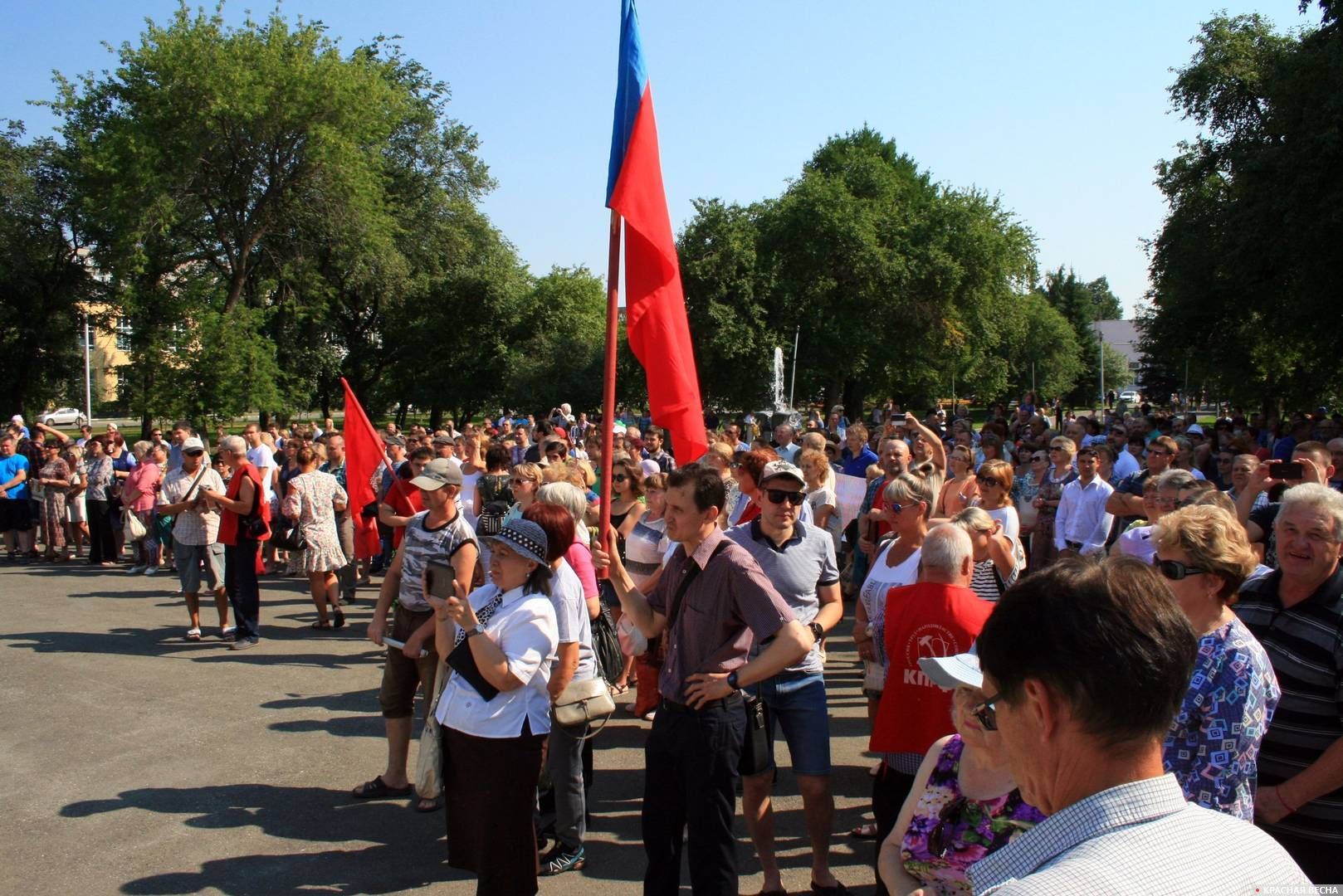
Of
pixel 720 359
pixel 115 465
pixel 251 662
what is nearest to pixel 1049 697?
pixel 251 662

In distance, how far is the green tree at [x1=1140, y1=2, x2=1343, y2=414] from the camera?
1692cm

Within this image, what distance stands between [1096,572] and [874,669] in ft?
13.2

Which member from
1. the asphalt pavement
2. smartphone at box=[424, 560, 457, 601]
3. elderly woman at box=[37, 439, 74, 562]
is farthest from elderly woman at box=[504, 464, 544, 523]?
elderly woman at box=[37, 439, 74, 562]

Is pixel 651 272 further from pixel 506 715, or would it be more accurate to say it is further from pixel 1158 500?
pixel 1158 500

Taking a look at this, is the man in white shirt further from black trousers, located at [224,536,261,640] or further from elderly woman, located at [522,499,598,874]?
black trousers, located at [224,536,261,640]

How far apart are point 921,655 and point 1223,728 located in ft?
4.25

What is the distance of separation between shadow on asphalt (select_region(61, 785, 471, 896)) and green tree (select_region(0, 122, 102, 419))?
37046 millimetres

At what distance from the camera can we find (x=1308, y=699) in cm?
334

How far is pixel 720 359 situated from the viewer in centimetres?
3862

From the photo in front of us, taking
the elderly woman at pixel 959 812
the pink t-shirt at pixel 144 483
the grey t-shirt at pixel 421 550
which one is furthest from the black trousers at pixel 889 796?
the pink t-shirt at pixel 144 483

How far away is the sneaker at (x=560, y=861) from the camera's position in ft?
16.4

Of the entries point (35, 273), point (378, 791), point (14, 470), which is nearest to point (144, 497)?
point (14, 470)

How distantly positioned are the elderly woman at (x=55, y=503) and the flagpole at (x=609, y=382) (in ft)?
46.0

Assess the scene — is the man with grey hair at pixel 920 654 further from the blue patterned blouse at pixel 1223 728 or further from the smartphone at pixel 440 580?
the smartphone at pixel 440 580
